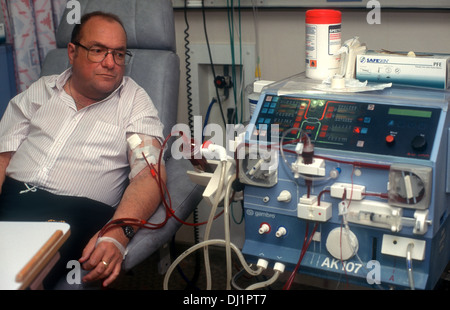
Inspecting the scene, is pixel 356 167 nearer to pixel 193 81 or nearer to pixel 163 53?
pixel 163 53

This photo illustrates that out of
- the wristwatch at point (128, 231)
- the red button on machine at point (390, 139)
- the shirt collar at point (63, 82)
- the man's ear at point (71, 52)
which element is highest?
the man's ear at point (71, 52)

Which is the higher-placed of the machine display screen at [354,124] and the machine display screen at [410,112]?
the machine display screen at [410,112]

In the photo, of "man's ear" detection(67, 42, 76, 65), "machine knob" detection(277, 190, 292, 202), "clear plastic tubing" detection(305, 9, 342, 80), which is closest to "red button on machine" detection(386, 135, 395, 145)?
"machine knob" detection(277, 190, 292, 202)

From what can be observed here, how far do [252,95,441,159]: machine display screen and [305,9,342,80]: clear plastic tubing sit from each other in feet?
0.71

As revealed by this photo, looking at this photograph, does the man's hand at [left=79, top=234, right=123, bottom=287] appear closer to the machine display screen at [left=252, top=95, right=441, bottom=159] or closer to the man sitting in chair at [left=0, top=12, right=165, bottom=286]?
the man sitting in chair at [left=0, top=12, right=165, bottom=286]

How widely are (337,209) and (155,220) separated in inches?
23.4

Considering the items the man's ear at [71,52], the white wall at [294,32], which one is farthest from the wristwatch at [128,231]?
the white wall at [294,32]

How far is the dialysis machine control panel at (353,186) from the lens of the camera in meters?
1.34

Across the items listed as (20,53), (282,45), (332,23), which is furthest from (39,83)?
(332,23)

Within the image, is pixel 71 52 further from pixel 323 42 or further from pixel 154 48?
pixel 323 42

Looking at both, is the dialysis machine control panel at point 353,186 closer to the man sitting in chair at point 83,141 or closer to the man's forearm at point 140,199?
the man's forearm at point 140,199

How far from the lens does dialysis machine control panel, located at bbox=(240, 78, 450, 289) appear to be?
4.40ft

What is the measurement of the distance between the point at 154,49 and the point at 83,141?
0.50 metres

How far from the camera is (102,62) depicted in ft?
6.45
